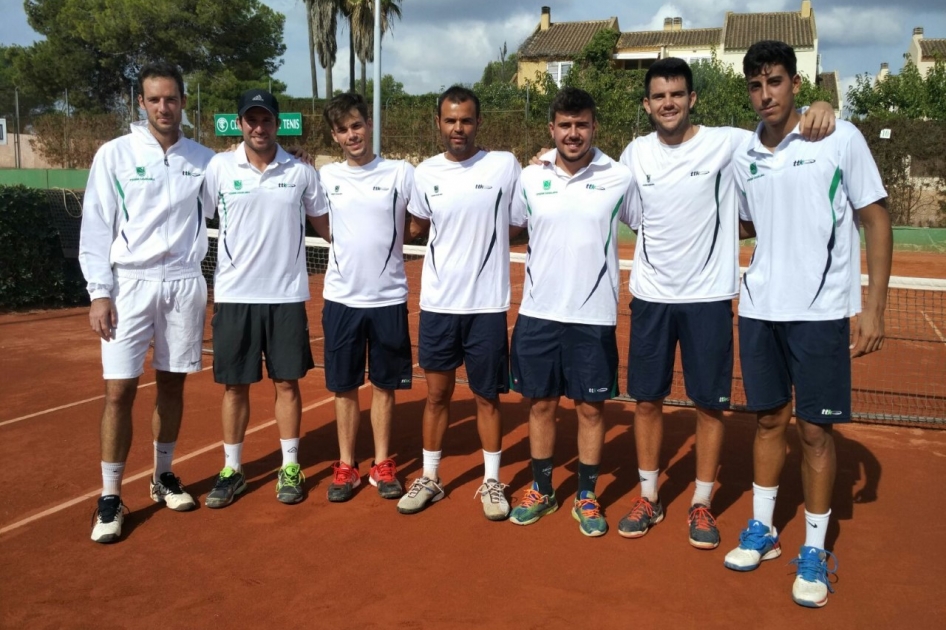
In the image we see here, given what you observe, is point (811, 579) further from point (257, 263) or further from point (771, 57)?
point (257, 263)

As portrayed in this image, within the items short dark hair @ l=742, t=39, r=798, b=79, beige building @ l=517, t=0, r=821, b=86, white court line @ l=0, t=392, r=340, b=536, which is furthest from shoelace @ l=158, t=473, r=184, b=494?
beige building @ l=517, t=0, r=821, b=86

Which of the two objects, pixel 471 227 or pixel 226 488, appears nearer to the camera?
pixel 471 227

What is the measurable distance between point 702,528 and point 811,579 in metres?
0.62

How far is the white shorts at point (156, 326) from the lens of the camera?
4.20 m

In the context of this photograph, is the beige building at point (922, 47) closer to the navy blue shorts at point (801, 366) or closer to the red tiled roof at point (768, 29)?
the red tiled roof at point (768, 29)

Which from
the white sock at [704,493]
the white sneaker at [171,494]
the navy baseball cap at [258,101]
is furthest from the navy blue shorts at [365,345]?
the white sock at [704,493]

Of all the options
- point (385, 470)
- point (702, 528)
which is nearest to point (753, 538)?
A: point (702, 528)

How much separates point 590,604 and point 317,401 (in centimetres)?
396

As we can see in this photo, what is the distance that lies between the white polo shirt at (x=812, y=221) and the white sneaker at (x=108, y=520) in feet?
11.1

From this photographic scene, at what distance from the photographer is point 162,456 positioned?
4555mm

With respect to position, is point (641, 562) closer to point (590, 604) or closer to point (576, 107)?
point (590, 604)

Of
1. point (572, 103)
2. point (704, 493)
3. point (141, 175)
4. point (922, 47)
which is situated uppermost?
point (922, 47)

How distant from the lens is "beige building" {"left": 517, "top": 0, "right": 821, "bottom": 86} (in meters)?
48.4

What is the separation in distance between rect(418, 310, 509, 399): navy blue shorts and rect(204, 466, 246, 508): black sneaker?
4.36 feet
